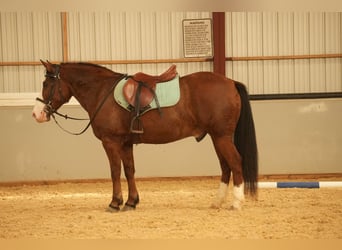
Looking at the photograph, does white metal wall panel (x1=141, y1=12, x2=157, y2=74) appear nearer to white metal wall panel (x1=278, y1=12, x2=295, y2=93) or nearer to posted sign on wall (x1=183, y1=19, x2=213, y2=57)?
posted sign on wall (x1=183, y1=19, x2=213, y2=57)

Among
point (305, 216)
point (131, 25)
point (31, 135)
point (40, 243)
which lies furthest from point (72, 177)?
point (40, 243)

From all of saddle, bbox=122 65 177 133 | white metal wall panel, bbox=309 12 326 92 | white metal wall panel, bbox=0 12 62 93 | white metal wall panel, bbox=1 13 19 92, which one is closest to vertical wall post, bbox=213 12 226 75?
white metal wall panel, bbox=309 12 326 92

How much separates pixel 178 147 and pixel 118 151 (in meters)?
3.04

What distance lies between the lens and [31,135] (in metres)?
7.26

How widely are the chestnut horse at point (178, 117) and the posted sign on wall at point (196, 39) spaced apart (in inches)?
142

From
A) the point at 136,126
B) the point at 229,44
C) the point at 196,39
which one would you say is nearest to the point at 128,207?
the point at 136,126

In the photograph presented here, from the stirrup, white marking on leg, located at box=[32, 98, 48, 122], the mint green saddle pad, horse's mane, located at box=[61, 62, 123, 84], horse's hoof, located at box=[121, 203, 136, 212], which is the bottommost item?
horse's hoof, located at box=[121, 203, 136, 212]

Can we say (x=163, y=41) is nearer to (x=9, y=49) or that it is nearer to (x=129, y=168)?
(x=9, y=49)

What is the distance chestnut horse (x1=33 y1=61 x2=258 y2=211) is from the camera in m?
4.23

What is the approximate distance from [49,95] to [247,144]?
1841 millimetres

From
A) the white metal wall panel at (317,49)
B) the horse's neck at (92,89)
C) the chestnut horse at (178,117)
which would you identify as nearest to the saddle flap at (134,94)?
the chestnut horse at (178,117)

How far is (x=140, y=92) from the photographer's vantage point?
4.29 meters

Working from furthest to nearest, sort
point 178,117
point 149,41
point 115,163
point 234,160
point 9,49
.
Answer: point 149,41
point 9,49
point 115,163
point 178,117
point 234,160

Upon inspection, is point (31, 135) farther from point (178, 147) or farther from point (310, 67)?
point (310, 67)
